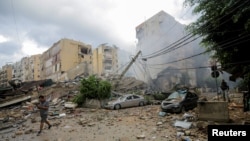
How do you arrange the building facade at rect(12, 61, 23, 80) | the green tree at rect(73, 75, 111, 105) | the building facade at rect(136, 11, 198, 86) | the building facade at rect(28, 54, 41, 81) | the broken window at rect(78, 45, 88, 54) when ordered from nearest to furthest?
the green tree at rect(73, 75, 111, 105)
the building facade at rect(136, 11, 198, 86)
the broken window at rect(78, 45, 88, 54)
the building facade at rect(28, 54, 41, 81)
the building facade at rect(12, 61, 23, 80)

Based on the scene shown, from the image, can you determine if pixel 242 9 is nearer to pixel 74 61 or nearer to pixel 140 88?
pixel 140 88

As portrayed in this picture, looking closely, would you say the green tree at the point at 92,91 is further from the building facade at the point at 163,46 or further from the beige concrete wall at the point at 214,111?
the building facade at the point at 163,46

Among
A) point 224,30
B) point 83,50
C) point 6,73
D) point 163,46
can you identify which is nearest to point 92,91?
point 224,30

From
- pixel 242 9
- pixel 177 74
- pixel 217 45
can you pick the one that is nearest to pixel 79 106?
pixel 217 45

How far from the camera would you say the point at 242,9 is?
9.61m

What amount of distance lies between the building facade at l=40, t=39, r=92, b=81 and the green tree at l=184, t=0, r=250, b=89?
42635 mm

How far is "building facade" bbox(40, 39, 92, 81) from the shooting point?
2131 inches

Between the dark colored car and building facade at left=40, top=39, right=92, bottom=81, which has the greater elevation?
building facade at left=40, top=39, right=92, bottom=81

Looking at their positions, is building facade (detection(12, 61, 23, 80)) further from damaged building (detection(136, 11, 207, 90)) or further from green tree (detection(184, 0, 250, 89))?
green tree (detection(184, 0, 250, 89))

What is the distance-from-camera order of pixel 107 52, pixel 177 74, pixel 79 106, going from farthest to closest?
pixel 107 52 < pixel 177 74 < pixel 79 106

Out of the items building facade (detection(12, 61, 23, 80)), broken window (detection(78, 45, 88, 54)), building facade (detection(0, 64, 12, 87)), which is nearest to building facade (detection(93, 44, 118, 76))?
broken window (detection(78, 45, 88, 54))

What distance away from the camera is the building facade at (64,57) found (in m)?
54.1

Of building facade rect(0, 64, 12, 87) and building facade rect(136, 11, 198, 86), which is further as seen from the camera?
building facade rect(0, 64, 12, 87)

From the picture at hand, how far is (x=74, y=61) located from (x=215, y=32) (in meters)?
48.5
